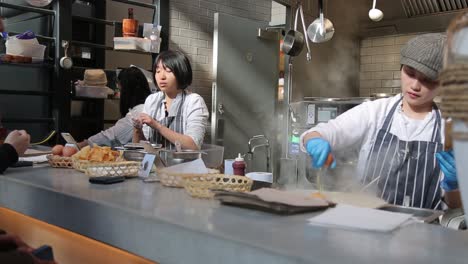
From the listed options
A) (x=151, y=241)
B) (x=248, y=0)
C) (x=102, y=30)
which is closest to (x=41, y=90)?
(x=102, y=30)

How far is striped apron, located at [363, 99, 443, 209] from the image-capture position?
2072 mm

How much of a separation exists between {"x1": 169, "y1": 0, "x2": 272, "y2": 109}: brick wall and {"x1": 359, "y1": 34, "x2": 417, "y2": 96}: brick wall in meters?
1.89

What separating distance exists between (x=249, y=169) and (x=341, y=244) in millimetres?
4643

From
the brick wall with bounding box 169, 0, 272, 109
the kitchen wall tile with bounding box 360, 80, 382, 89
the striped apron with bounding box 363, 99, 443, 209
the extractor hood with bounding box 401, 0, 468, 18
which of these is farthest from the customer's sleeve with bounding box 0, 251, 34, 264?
the kitchen wall tile with bounding box 360, 80, 382, 89

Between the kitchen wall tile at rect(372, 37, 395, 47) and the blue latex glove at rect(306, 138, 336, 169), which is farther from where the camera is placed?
the kitchen wall tile at rect(372, 37, 395, 47)

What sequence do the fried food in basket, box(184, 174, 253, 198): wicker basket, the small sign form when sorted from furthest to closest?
the fried food in basket → the small sign → box(184, 174, 253, 198): wicker basket

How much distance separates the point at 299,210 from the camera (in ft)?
4.01

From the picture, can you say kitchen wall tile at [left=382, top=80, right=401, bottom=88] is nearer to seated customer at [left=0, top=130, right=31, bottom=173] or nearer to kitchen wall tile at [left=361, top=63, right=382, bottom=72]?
kitchen wall tile at [left=361, top=63, right=382, bottom=72]

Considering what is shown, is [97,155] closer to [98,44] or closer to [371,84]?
[98,44]

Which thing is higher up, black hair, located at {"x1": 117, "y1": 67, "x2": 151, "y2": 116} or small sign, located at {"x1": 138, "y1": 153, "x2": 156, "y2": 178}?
black hair, located at {"x1": 117, "y1": 67, "x2": 151, "y2": 116}

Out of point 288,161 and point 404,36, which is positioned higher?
point 404,36

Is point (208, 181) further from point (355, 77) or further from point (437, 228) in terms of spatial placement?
point (355, 77)

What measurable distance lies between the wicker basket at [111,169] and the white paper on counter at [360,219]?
870 millimetres

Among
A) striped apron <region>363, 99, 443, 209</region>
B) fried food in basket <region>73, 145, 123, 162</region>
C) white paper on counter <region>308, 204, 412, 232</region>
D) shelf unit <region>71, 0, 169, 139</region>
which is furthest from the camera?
shelf unit <region>71, 0, 169, 139</region>
